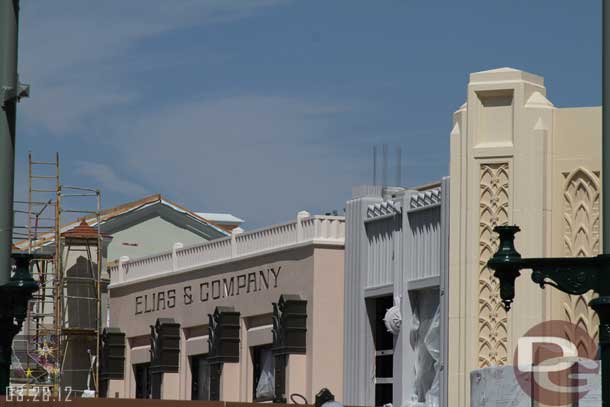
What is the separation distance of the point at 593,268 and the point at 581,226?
65.9 ft

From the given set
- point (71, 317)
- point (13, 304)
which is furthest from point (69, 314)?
point (13, 304)

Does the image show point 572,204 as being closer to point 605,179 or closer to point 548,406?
point 548,406

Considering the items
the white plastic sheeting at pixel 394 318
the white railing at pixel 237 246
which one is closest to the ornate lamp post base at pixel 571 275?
the white plastic sheeting at pixel 394 318

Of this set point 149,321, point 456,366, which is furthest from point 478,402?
point 149,321

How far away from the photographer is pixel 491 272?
29.1 m

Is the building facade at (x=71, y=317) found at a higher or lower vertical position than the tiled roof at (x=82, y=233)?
lower

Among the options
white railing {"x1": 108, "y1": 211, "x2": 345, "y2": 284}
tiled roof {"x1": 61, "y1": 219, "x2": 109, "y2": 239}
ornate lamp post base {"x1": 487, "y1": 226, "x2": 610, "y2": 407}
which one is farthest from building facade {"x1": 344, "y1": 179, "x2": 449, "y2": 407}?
ornate lamp post base {"x1": 487, "y1": 226, "x2": 610, "y2": 407}

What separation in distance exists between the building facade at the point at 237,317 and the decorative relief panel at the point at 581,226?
996 centimetres

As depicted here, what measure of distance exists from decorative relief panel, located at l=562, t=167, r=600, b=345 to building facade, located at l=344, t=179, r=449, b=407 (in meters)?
3.37

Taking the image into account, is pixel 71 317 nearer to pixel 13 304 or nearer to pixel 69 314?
pixel 69 314

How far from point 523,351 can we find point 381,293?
26.8 ft

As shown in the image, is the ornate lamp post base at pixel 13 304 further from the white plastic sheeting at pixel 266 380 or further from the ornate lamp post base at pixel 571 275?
the white plastic sheeting at pixel 266 380

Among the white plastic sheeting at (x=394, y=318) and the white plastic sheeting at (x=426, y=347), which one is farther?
the white plastic sheeting at (x=394, y=318)

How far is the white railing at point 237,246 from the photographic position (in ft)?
125
